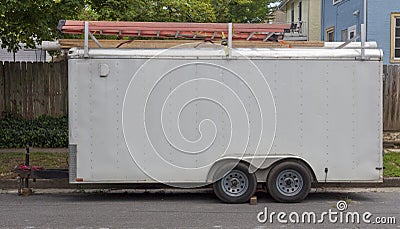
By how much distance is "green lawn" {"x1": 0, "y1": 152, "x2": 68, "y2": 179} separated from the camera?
13.7m

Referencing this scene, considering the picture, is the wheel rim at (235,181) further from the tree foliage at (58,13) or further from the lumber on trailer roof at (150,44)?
the tree foliage at (58,13)

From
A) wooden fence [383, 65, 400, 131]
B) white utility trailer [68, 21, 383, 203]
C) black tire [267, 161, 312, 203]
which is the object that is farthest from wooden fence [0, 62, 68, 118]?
wooden fence [383, 65, 400, 131]

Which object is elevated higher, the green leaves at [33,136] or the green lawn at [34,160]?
the green leaves at [33,136]

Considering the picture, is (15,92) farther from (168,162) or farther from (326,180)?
(326,180)

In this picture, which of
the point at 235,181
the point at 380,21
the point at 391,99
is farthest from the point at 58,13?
the point at 380,21

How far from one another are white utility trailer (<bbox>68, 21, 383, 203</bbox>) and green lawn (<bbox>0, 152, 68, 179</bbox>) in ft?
11.2

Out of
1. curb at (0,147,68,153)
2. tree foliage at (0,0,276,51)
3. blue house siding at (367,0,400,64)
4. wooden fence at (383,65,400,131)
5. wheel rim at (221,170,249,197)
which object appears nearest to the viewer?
wheel rim at (221,170,249,197)

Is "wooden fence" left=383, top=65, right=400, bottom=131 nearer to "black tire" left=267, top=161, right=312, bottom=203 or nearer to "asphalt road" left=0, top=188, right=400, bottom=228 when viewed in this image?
"asphalt road" left=0, top=188, right=400, bottom=228

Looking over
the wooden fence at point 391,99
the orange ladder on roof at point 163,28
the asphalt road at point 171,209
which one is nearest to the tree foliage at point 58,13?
the orange ladder on roof at point 163,28

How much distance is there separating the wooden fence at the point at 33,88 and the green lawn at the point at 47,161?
A: 7.94ft

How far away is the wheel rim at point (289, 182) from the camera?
1084 cm

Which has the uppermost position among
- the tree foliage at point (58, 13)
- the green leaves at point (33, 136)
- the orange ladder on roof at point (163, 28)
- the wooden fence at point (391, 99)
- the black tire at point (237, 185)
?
the tree foliage at point (58, 13)

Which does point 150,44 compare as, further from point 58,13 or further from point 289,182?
point 58,13

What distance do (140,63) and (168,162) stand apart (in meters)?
1.74
